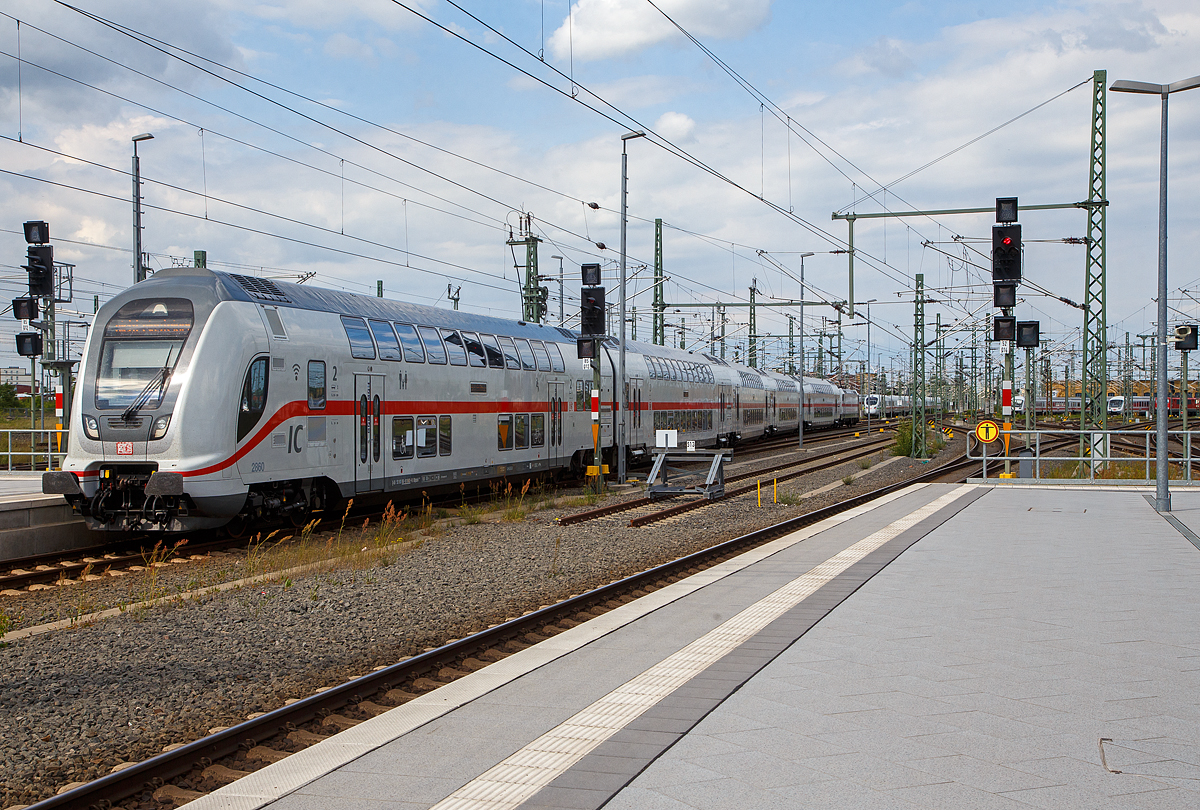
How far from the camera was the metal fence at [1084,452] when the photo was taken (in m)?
23.2

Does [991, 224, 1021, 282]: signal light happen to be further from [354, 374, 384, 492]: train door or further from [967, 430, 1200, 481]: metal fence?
[354, 374, 384, 492]: train door

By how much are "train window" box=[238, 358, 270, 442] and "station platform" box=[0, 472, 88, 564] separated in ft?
11.5

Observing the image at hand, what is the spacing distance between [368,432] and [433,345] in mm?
2723

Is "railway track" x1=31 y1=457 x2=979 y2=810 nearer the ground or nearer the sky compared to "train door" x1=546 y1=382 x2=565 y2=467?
nearer the ground

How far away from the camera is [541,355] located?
930 inches

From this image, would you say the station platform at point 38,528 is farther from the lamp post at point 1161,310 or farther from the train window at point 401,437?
the lamp post at point 1161,310

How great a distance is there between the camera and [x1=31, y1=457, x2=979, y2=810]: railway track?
197 inches

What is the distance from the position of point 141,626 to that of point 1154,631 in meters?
8.79

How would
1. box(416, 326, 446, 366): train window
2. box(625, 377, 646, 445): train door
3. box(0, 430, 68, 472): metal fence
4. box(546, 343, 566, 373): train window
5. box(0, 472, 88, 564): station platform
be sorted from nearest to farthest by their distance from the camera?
box(0, 472, 88, 564): station platform
box(0, 430, 68, 472): metal fence
box(416, 326, 446, 366): train window
box(546, 343, 566, 373): train window
box(625, 377, 646, 445): train door

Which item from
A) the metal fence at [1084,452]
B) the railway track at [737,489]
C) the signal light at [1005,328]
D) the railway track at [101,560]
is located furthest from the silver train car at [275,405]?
the metal fence at [1084,452]

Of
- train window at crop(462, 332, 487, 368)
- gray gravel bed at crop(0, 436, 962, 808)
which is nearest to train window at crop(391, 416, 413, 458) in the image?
train window at crop(462, 332, 487, 368)

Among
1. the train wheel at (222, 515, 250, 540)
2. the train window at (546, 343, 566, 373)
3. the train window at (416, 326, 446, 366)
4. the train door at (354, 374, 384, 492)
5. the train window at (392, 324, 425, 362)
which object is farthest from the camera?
the train window at (546, 343, 566, 373)

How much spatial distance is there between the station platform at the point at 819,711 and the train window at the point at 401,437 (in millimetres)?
8381

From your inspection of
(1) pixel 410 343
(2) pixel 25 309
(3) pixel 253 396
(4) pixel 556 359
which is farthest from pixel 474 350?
(2) pixel 25 309
